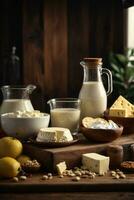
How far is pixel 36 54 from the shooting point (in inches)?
166

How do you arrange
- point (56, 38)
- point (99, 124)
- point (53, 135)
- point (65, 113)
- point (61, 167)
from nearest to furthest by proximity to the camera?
1. point (61, 167)
2. point (53, 135)
3. point (99, 124)
4. point (65, 113)
5. point (56, 38)

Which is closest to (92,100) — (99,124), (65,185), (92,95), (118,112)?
(92,95)

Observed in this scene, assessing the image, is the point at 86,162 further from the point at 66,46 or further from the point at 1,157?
the point at 66,46

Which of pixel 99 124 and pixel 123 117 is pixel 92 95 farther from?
pixel 99 124

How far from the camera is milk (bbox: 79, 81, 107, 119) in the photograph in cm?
212

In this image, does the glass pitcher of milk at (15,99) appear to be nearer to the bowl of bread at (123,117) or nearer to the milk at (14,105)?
the milk at (14,105)

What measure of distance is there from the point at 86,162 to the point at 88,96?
51 cm

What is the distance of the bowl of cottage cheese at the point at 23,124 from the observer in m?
1.82

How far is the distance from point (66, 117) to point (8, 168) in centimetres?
50

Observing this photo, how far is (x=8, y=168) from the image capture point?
1.54 m

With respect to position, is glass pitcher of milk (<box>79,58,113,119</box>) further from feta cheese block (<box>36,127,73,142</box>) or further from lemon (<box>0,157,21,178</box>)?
lemon (<box>0,157,21,178</box>)

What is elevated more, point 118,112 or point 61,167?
point 118,112

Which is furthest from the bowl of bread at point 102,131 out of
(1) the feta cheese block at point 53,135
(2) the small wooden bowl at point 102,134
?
(1) the feta cheese block at point 53,135

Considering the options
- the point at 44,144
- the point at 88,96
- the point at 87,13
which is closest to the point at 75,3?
the point at 87,13
